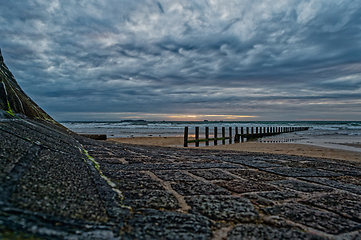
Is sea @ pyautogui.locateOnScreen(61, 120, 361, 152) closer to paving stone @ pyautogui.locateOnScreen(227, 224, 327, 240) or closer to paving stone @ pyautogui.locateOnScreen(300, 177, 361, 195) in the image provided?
paving stone @ pyautogui.locateOnScreen(300, 177, 361, 195)

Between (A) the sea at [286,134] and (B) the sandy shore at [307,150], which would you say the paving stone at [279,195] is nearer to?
(B) the sandy shore at [307,150]

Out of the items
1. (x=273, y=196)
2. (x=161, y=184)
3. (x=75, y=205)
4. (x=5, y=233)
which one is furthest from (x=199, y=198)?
(x=5, y=233)

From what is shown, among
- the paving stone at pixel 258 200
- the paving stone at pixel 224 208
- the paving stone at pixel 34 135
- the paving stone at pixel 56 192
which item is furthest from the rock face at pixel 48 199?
the paving stone at pixel 258 200

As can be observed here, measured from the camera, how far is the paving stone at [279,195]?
1939mm

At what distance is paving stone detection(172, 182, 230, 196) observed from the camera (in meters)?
1.97

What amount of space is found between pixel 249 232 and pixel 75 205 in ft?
3.54

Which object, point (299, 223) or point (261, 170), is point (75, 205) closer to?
point (299, 223)

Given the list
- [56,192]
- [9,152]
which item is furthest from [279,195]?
[9,152]

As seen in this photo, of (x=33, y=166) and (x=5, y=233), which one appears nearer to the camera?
(x=5, y=233)

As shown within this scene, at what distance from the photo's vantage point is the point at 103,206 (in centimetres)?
143

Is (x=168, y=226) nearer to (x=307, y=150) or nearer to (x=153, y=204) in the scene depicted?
(x=153, y=204)

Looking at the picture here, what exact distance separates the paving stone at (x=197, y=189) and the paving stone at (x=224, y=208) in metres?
0.12

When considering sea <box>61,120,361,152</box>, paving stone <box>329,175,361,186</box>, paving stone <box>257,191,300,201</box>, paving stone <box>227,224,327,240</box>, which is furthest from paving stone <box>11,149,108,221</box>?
sea <box>61,120,361,152</box>

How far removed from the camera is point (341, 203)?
6.16ft
